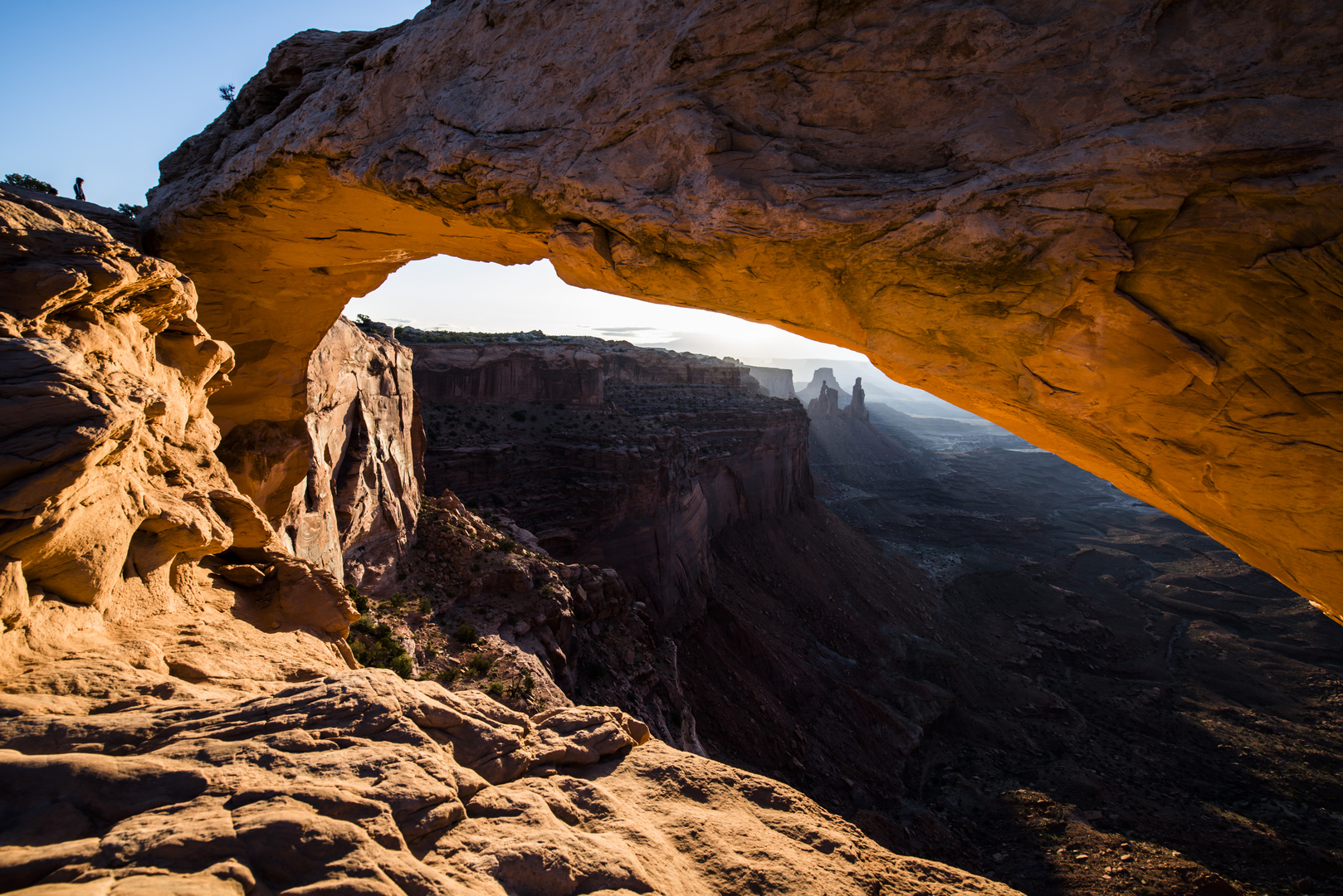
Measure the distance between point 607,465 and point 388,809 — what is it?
21.5m

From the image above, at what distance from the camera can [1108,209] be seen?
390cm

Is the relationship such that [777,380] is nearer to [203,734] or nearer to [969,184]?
[969,184]

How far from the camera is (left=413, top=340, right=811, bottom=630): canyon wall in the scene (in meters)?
23.1

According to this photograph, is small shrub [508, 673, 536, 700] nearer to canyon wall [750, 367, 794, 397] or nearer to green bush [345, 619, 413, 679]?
green bush [345, 619, 413, 679]

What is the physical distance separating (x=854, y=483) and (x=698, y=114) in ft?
223

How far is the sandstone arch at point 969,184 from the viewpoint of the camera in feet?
12.0

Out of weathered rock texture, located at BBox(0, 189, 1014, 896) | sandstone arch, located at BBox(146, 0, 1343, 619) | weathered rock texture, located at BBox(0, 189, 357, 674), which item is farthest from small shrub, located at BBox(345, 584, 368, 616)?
sandstone arch, located at BBox(146, 0, 1343, 619)

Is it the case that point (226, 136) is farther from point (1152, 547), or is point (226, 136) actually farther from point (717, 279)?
point (1152, 547)

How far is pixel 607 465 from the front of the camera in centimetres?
2452

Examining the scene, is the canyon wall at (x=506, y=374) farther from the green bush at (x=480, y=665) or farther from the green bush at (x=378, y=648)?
the green bush at (x=480, y=665)

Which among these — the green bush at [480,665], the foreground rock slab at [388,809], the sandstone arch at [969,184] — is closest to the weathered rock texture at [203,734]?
the foreground rock slab at [388,809]

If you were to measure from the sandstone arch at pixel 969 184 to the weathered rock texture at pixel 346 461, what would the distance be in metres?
4.50

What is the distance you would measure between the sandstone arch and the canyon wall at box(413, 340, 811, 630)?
678 inches

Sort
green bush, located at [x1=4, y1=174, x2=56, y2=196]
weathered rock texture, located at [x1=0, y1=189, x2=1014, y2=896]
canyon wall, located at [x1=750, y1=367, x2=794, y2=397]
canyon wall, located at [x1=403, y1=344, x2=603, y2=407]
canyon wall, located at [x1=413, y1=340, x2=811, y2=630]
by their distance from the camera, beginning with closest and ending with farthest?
weathered rock texture, located at [x1=0, y1=189, x2=1014, y2=896]
green bush, located at [x1=4, y1=174, x2=56, y2=196]
canyon wall, located at [x1=413, y1=340, x2=811, y2=630]
canyon wall, located at [x1=403, y1=344, x2=603, y2=407]
canyon wall, located at [x1=750, y1=367, x2=794, y2=397]
